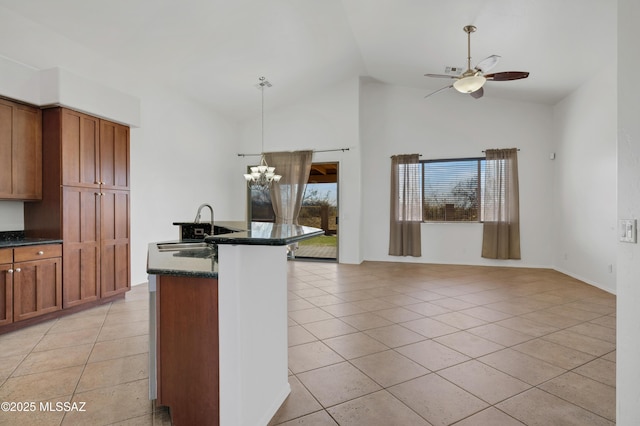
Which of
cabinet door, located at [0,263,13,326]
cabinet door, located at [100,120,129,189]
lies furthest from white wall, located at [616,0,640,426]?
cabinet door, located at [100,120,129,189]

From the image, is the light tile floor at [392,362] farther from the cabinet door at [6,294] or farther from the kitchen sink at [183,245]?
the kitchen sink at [183,245]

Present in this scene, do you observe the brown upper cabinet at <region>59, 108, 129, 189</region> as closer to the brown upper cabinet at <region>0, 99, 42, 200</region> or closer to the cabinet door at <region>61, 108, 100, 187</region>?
the cabinet door at <region>61, 108, 100, 187</region>

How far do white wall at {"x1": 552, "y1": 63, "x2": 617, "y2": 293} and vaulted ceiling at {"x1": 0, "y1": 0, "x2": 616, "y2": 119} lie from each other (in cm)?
35

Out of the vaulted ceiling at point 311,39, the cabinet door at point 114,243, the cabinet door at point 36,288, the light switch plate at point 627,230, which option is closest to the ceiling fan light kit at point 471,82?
the vaulted ceiling at point 311,39

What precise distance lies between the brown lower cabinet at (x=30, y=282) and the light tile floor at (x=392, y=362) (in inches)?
7.6

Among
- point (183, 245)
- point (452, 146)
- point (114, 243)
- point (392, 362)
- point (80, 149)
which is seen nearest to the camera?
point (392, 362)

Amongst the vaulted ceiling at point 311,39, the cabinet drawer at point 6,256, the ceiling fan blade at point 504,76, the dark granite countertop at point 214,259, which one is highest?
the vaulted ceiling at point 311,39

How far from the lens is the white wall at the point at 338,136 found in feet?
22.8

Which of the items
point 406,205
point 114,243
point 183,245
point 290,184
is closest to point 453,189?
point 406,205

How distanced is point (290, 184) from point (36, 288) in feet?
15.7

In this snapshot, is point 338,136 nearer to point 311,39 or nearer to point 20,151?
point 311,39

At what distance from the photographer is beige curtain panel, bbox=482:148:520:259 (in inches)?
256

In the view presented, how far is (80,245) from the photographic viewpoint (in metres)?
3.76

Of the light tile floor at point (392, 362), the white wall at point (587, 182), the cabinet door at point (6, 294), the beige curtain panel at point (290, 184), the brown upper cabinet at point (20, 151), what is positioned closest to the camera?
the light tile floor at point (392, 362)
